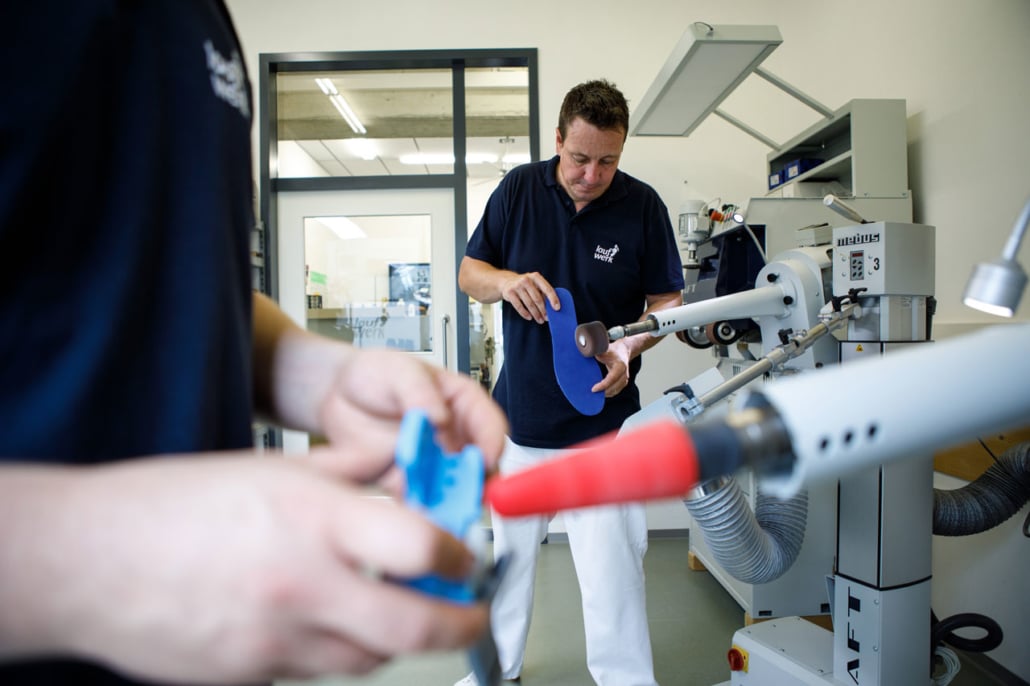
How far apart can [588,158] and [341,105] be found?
2473 millimetres

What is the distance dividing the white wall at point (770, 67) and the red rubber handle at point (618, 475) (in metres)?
2.06

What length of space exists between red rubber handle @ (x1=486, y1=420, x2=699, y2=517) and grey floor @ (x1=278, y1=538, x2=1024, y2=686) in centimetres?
151

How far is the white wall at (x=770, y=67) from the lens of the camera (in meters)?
1.86

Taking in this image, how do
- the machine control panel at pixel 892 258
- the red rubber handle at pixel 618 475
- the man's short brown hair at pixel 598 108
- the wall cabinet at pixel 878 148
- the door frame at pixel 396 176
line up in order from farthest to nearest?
the door frame at pixel 396 176 < the wall cabinet at pixel 878 148 < the man's short brown hair at pixel 598 108 < the machine control panel at pixel 892 258 < the red rubber handle at pixel 618 475

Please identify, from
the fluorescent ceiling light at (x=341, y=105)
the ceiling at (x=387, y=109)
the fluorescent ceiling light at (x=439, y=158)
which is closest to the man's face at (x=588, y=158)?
the ceiling at (x=387, y=109)

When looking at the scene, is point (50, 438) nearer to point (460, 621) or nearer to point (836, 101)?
point (460, 621)

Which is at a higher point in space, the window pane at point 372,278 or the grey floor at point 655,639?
the window pane at point 372,278

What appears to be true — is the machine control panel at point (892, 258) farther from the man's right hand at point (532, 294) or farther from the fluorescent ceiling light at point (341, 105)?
the fluorescent ceiling light at point (341, 105)

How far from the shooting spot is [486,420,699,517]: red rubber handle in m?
0.33

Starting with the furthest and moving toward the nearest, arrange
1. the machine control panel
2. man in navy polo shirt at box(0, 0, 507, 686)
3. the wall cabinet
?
the wall cabinet → the machine control panel → man in navy polo shirt at box(0, 0, 507, 686)

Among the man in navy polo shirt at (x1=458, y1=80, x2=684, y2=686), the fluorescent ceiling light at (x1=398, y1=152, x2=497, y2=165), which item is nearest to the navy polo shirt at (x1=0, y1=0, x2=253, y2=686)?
the man in navy polo shirt at (x1=458, y1=80, x2=684, y2=686)

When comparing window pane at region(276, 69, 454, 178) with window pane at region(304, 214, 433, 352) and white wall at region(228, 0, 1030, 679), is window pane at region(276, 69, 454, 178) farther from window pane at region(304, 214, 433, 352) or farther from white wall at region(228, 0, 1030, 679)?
window pane at region(304, 214, 433, 352)

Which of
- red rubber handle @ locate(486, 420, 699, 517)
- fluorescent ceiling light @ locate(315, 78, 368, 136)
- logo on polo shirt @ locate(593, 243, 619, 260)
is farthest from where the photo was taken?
fluorescent ceiling light @ locate(315, 78, 368, 136)

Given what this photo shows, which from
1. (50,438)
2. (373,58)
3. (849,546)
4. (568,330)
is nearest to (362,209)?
(373,58)
